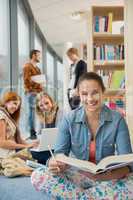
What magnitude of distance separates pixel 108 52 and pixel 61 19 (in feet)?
8.74

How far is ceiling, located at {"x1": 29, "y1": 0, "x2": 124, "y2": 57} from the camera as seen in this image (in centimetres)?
532

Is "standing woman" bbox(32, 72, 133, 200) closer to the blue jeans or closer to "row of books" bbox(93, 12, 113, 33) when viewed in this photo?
"row of books" bbox(93, 12, 113, 33)

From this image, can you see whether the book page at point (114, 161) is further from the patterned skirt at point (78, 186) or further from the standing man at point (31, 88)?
the standing man at point (31, 88)

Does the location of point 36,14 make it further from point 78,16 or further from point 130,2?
point 130,2

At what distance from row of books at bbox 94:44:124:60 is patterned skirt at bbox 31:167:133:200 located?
254 centimetres

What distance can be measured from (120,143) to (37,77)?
3.35 m

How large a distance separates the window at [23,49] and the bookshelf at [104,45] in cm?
130

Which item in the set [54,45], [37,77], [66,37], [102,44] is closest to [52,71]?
[54,45]

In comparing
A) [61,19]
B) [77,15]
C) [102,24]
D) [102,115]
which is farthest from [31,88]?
[102,115]

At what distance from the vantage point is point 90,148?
1.75 meters

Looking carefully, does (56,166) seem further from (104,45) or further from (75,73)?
(75,73)

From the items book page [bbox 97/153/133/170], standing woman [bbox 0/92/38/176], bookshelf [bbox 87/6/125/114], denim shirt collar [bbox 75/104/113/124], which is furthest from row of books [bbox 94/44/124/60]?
book page [bbox 97/153/133/170]

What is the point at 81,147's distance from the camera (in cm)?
176

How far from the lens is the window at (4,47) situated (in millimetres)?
4312
